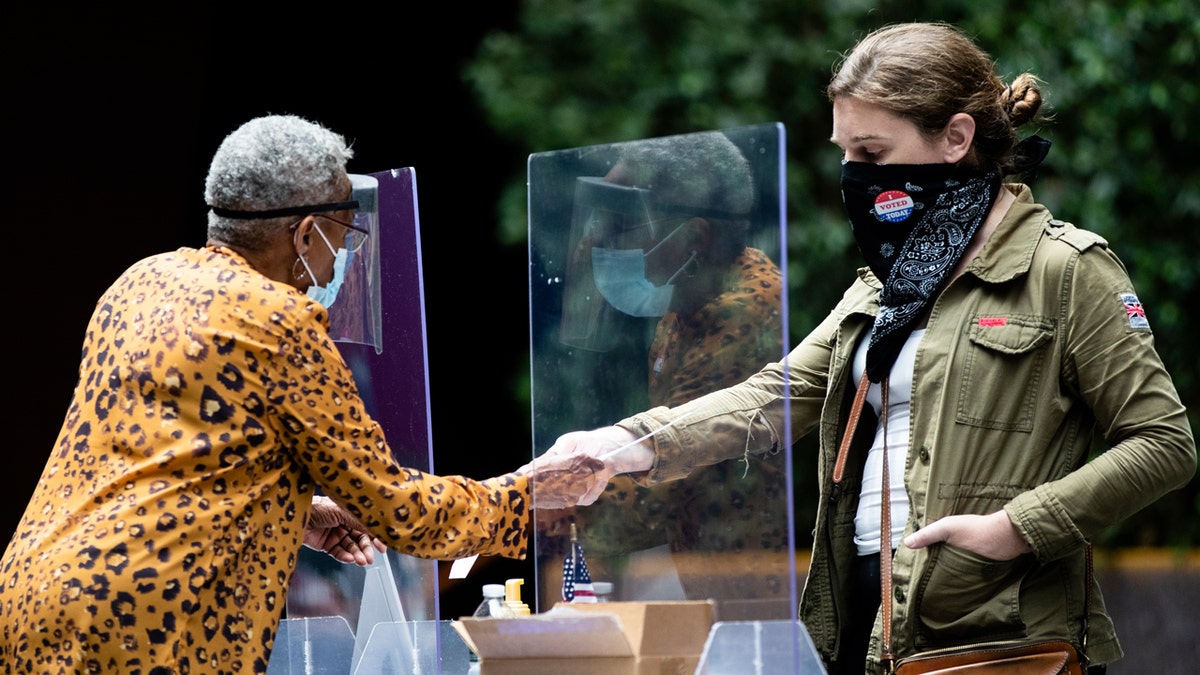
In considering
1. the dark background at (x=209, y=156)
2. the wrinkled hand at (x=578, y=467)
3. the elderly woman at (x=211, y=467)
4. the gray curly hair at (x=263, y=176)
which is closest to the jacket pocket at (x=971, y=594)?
the wrinkled hand at (x=578, y=467)

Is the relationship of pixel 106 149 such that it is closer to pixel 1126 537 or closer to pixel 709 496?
pixel 709 496

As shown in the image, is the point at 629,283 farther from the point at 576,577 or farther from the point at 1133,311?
the point at 1133,311

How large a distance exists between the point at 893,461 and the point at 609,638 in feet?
1.79

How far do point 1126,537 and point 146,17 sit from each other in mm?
4024

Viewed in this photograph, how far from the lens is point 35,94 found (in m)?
4.53

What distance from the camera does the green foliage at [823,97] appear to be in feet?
15.5

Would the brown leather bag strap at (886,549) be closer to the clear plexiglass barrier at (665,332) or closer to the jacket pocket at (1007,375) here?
the jacket pocket at (1007,375)

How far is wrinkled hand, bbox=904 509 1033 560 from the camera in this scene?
202 centimetres

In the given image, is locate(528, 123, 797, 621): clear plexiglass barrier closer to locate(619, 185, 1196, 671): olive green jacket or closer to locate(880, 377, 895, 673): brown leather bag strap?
locate(619, 185, 1196, 671): olive green jacket

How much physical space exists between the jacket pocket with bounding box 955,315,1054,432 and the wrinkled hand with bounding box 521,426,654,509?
0.52m

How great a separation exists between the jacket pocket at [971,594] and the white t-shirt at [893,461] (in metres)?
0.10

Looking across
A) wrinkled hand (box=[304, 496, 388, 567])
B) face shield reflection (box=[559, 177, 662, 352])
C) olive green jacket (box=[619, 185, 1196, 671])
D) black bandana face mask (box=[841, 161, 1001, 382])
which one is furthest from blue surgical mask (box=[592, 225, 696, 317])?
wrinkled hand (box=[304, 496, 388, 567])

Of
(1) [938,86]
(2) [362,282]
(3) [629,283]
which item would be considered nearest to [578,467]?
(3) [629,283]

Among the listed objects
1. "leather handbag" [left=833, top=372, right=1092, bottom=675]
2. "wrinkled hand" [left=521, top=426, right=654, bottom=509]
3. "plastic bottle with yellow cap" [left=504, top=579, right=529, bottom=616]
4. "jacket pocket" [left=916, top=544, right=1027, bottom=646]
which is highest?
"wrinkled hand" [left=521, top=426, right=654, bottom=509]
